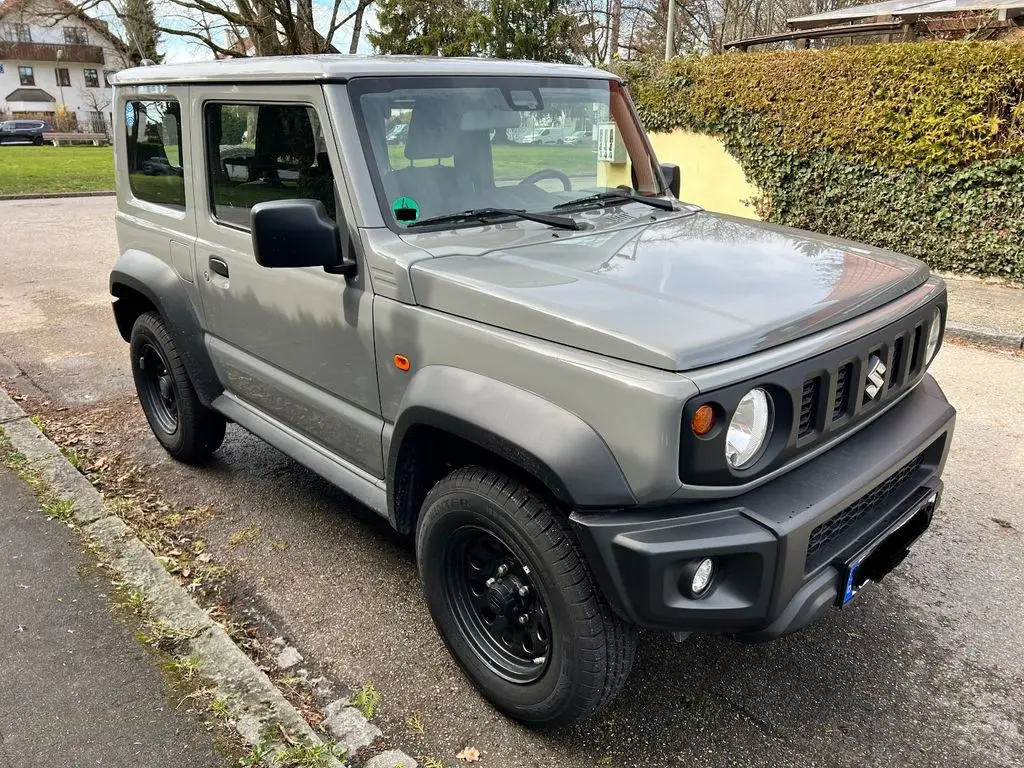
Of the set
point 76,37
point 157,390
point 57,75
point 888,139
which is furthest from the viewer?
point 57,75

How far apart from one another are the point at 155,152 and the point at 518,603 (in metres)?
2.84

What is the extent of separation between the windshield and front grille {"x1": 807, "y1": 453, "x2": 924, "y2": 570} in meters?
1.52

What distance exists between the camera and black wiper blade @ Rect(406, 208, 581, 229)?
Result: 275cm

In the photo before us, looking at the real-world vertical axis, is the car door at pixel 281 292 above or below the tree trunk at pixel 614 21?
below

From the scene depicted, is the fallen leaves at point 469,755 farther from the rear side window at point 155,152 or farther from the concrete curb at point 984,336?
the concrete curb at point 984,336

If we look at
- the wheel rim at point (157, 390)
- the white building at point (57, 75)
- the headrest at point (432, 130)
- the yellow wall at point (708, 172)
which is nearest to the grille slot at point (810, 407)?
the headrest at point (432, 130)

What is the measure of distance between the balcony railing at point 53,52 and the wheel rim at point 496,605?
7892cm

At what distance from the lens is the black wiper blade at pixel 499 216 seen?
2.75 metres

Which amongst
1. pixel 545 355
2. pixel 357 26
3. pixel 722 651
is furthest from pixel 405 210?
pixel 357 26

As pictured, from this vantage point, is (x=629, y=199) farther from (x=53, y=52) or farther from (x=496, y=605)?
(x=53, y=52)

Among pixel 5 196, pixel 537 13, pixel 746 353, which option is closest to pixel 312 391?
pixel 746 353

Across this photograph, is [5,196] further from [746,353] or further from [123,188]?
[746,353]

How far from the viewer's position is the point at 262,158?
10.1 feet

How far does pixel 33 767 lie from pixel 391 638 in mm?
1136
